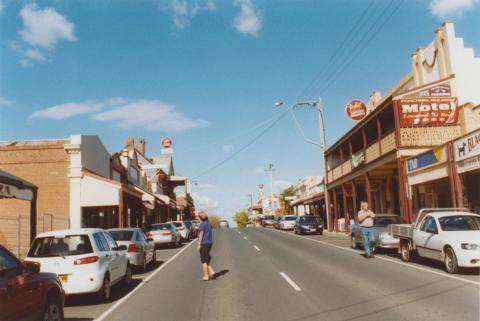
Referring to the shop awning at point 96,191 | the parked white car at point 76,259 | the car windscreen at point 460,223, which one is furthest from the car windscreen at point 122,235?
the shop awning at point 96,191

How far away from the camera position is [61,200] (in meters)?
26.2

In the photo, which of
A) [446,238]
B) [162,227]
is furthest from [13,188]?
[162,227]

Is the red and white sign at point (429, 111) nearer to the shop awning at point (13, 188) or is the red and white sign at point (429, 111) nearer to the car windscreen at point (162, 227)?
the car windscreen at point (162, 227)

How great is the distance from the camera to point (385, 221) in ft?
64.7

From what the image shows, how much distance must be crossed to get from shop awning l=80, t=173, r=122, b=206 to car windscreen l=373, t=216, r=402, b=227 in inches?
552

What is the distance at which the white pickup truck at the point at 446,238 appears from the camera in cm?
1161

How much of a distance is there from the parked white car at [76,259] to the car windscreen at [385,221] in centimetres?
1267

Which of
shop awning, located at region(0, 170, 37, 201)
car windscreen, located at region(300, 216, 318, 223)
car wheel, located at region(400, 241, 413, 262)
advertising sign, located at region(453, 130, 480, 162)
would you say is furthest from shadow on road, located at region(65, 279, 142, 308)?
car windscreen, located at region(300, 216, 318, 223)

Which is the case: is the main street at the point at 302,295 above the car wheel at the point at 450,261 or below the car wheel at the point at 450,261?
below

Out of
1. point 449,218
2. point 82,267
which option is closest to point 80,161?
point 82,267

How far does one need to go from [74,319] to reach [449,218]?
10448mm

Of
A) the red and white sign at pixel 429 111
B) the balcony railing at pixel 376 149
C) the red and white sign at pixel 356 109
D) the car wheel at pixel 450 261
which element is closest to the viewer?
the car wheel at pixel 450 261

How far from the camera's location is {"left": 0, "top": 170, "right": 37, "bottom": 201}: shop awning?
42.4ft

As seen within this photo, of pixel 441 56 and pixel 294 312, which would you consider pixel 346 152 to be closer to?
pixel 441 56
